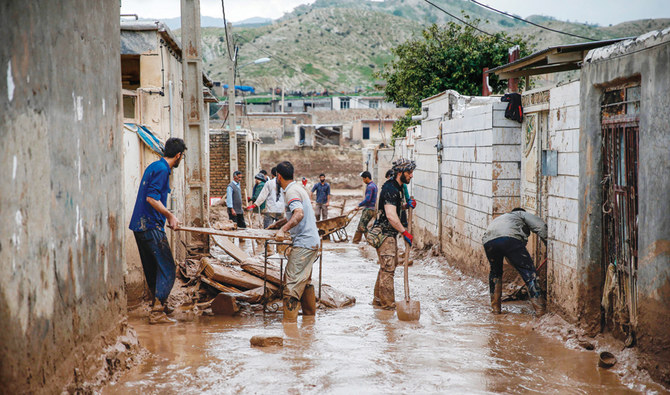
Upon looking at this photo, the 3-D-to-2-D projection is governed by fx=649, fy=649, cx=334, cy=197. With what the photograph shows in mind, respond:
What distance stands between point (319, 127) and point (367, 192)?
35.7m

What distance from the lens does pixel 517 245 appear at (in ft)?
24.9

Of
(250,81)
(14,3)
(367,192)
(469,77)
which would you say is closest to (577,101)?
(14,3)

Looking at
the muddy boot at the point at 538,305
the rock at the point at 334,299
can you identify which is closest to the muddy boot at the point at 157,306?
the rock at the point at 334,299

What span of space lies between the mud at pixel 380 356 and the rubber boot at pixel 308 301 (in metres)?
0.13

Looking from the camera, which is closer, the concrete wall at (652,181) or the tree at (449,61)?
the concrete wall at (652,181)

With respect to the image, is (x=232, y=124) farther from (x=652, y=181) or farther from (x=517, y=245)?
(x=652, y=181)

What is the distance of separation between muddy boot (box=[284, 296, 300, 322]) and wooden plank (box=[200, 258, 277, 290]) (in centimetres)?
88

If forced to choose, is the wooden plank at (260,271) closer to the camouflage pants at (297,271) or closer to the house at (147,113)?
the camouflage pants at (297,271)

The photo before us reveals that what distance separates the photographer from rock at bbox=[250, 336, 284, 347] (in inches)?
235

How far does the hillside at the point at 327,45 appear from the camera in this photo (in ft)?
310

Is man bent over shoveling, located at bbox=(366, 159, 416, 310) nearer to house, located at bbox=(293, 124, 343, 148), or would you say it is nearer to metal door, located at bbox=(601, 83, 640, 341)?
metal door, located at bbox=(601, 83, 640, 341)

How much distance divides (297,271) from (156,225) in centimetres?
160

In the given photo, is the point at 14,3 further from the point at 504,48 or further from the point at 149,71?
the point at 504,48

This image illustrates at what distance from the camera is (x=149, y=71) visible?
896 cm
